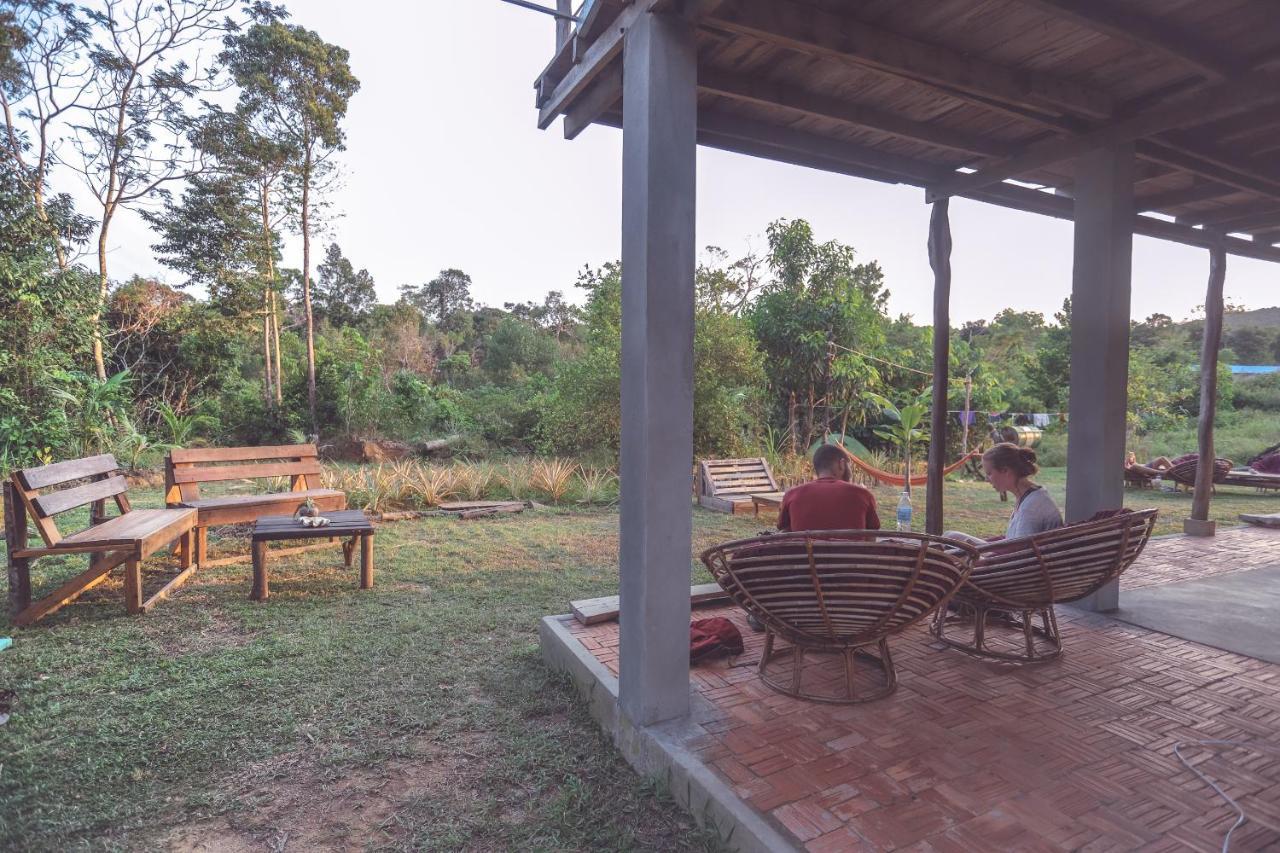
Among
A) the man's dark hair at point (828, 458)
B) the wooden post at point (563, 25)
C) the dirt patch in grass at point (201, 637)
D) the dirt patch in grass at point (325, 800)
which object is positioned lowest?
the dirt patch in grass at point (325, 800)

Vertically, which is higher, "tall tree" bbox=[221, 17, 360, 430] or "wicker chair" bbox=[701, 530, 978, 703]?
"tall tree" bbox=[221, 17, 360, 430]

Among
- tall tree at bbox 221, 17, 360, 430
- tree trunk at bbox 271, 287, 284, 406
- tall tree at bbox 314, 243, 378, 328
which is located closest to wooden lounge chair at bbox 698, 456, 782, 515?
tall tree at bbox 221, 17, 360, 430

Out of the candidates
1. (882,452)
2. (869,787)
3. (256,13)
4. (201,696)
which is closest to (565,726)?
(869,787)

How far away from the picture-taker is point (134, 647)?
3555 mm

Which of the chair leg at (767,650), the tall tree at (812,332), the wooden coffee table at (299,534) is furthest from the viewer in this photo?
the tall tree at (812,332)

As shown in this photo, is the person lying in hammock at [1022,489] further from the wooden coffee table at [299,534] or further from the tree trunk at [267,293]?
the tree trunk at [267,293]

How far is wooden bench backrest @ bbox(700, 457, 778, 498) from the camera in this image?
820cm

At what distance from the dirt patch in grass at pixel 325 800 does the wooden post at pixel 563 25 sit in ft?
10.5

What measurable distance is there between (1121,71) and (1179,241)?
3224 mm

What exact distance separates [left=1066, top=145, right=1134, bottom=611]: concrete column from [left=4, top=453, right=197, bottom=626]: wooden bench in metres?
5.61

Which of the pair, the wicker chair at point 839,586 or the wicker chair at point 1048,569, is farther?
the wicker chair at point 1048,569

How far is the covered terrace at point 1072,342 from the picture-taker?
1974 mm

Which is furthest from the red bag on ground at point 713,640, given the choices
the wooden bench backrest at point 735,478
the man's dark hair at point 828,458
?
the wooden bench backrest at point 735,478

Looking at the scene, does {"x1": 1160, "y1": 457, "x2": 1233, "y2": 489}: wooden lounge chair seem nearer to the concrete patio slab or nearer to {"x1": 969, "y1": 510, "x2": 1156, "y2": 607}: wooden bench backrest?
the concrete patio slab
